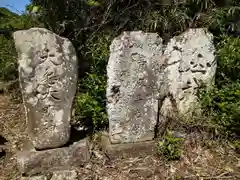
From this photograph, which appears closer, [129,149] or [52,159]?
[52,159]

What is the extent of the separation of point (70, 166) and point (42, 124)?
1.67ft

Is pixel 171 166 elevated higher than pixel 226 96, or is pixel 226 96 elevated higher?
pixel 226 96

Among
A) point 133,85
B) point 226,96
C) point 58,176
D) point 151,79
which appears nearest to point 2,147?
point 58,176

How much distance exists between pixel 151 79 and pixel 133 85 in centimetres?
19

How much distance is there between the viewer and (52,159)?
9.77ft

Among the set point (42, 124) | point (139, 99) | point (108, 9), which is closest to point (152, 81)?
point (139, 99)

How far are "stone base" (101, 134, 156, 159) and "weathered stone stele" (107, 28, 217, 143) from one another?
60 millimetres

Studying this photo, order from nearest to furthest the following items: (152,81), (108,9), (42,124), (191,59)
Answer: (42,124) → (152,81) → (191,59) → (108,9)

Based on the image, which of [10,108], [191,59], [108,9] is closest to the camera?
[191,59]

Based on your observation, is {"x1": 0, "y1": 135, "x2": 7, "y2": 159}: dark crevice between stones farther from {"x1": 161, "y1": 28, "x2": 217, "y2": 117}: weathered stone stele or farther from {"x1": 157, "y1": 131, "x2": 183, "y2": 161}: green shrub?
{"x1": 161, "y1": 28, "x2": 217, "y2": 117}: weathered stone stele

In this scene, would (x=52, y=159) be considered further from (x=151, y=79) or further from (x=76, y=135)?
(x=151, y=79)

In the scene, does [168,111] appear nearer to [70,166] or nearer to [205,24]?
[70,166]

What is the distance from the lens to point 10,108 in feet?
15.2

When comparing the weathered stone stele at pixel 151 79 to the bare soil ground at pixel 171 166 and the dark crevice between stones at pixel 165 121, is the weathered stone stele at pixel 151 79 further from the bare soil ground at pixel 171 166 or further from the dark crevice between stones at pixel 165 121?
the bare soil ground at pixel 171 166
